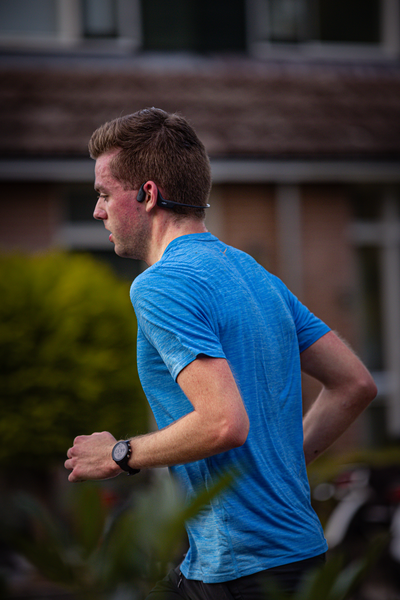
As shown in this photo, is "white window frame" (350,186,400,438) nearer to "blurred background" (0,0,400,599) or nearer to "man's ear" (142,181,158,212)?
"blurred background" (0,0,400,599)

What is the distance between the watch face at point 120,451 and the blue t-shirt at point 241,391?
14 cm

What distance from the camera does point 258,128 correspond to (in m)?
8.79

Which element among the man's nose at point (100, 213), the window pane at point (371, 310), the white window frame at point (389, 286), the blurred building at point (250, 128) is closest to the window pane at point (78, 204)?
the blurred building at point (250, 128)

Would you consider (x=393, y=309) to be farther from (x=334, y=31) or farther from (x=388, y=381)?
(x=334, y=31)

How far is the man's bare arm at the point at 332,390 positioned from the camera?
81.0 inches

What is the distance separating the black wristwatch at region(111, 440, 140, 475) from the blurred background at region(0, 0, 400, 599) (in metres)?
6.30

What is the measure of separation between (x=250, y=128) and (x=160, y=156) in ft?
23.6

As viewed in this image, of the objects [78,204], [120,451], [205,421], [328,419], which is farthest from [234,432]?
[78,204]

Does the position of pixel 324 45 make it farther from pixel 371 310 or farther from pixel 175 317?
pixel 175 317

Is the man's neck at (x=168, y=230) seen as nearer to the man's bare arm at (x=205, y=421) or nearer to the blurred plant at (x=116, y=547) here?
the man's bare arm at (x=205, y=421)

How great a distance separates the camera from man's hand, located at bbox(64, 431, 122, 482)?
1.65 m

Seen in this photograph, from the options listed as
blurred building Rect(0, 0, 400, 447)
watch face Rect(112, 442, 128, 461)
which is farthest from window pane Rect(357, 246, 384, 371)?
watch face Rect(112, 442, 128, 461)

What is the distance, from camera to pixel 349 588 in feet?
2.91

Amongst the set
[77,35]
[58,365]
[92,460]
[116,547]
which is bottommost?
[58,365]
